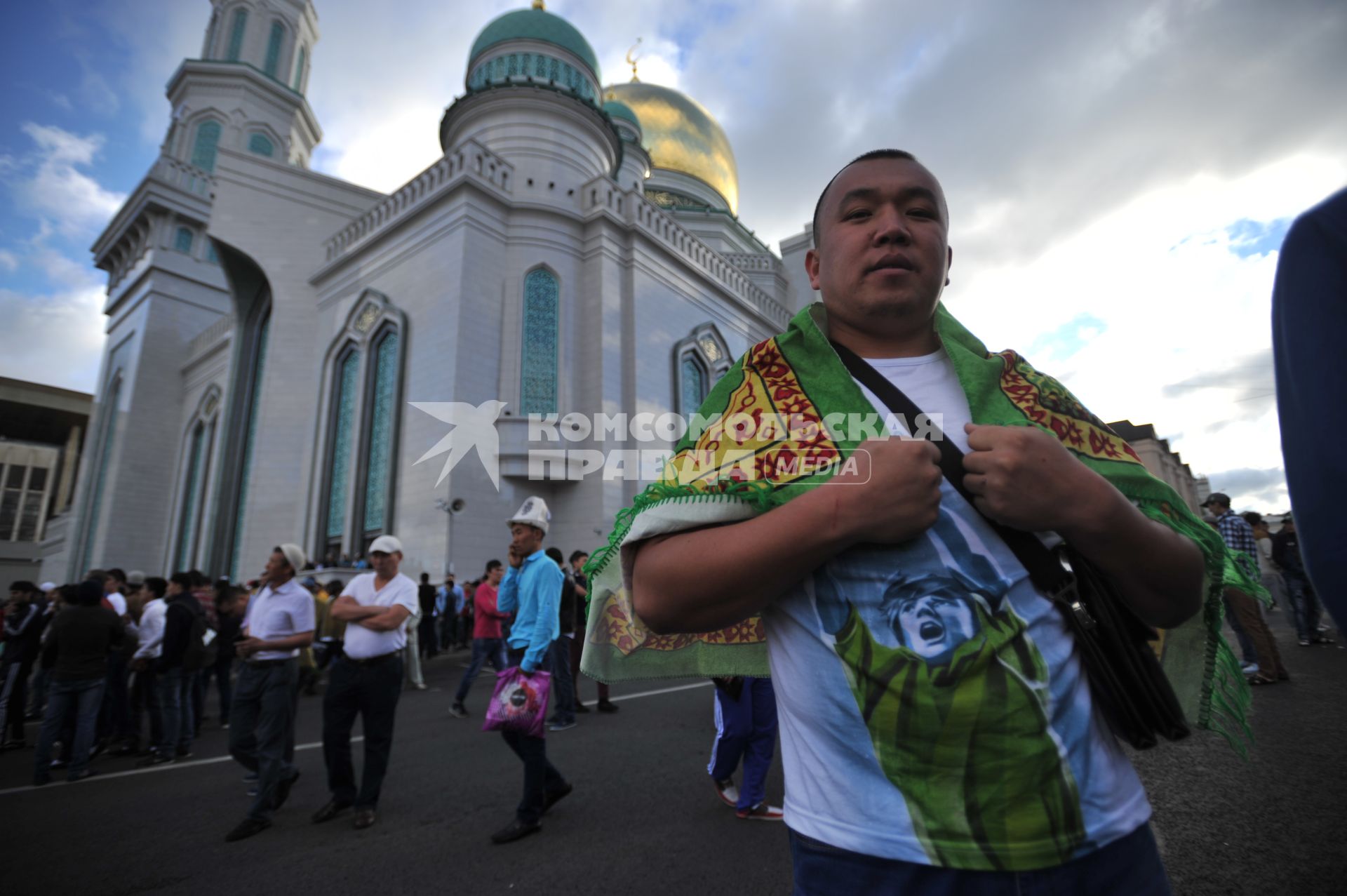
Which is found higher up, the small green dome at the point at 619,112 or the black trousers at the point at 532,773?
the small green dome at the point at 619,112

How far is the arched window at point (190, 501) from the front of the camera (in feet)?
79.5

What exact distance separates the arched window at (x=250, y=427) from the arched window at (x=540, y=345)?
10031mm

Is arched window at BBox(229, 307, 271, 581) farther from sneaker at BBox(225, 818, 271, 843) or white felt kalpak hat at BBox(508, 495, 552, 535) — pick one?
white felt kalpak hat at BBox(508, 495, 552, 535)

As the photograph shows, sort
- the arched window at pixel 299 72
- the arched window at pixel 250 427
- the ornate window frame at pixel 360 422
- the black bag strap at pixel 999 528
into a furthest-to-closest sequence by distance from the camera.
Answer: the arched window at pixel 299 72 < the arched window at pixel 250 427 < the ornate window frame at pixel 360 422 < the black bag strap at pixel 999 528

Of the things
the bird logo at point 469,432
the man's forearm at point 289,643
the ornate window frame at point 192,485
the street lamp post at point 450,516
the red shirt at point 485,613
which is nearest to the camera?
the man's forearm at point 289,643

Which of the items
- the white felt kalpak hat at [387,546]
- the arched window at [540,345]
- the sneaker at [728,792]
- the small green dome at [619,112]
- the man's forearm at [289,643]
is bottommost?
the sneaker at [728,792]

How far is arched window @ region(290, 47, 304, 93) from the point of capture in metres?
35.2

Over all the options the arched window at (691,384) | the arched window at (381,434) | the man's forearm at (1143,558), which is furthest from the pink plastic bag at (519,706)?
the arched window at (691,384)

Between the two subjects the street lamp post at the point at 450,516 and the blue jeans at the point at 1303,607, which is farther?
the street lamp post at the point at 450,516

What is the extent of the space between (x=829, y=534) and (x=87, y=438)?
39591 mm

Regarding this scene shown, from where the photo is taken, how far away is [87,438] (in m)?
29.8

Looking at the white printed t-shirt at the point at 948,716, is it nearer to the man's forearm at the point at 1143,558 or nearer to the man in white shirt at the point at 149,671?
the man's forearm at the point at 1143,558

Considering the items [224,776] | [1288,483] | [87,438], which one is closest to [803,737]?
[1288,483]

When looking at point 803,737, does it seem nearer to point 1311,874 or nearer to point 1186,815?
point 1311,874
